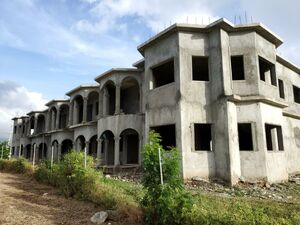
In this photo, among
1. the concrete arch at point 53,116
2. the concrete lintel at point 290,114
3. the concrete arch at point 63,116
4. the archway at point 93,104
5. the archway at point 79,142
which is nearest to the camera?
the concrete lintel at point 290,114

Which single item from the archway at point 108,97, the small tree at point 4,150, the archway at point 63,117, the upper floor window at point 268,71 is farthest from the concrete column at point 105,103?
the small tree at point 4,150

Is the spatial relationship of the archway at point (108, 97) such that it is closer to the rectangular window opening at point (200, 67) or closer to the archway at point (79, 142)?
the archway at point (79, 142)

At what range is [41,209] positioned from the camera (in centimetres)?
852

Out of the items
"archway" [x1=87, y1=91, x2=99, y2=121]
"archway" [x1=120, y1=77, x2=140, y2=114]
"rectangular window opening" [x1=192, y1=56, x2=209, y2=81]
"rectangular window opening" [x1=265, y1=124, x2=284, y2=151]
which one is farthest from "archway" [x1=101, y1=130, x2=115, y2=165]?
"rectangular window opening" [x1=265, y1=124, x2=284, y2=151]

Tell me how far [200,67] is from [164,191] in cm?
1352

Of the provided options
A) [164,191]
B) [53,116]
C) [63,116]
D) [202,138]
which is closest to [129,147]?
[202,138]

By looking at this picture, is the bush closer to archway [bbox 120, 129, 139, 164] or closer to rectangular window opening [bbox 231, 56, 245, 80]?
archway [bbox 120, 129, 139, 164]

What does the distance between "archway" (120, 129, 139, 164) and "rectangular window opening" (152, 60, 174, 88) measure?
458 cm

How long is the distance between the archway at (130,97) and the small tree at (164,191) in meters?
14.5

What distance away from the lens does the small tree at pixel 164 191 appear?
5.95m

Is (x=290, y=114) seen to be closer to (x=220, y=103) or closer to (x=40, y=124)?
(x=220, y=103)

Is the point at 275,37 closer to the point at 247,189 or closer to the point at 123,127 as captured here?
the point at 247,189

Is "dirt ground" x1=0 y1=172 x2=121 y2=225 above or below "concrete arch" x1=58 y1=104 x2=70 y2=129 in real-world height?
below

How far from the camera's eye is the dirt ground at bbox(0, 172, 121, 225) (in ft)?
24.0
